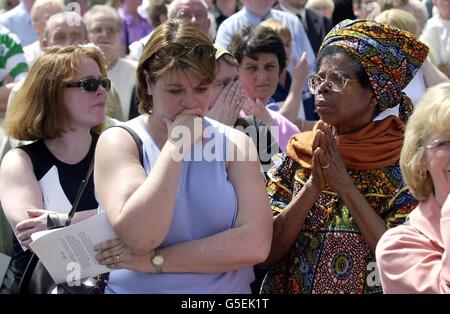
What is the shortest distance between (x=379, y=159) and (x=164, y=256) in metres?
0.98

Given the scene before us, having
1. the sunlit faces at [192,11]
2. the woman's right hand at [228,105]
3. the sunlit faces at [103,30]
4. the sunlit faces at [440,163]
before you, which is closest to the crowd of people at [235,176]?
the sunlit faces at [440,163]

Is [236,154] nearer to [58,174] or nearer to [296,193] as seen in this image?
[296,193]

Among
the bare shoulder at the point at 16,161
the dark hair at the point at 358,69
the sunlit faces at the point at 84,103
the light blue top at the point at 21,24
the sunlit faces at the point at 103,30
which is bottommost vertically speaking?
the light blue top at the point at 21,24

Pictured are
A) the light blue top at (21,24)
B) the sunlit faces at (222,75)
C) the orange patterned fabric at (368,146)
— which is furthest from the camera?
the light blue top at (21,24)

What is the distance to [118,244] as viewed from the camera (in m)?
3.87

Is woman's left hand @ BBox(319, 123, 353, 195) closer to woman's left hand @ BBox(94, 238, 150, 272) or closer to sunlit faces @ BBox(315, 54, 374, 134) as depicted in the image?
sunlit faces @ BBox(315, 54, 374, 134)

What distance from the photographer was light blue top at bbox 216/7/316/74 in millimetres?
8820

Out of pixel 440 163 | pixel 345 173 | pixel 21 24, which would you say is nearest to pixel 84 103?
pixel 345 173

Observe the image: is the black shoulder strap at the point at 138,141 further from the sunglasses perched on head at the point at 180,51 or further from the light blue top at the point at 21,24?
the light blue top at the point at 21,24

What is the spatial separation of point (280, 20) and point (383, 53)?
16.5ft

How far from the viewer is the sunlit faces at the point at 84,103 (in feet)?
16.4

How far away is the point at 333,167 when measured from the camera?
13.3 ft

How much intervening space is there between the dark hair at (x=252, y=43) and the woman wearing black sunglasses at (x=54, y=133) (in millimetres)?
1750

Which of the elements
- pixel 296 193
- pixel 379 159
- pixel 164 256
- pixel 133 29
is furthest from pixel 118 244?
pixel 133 29
